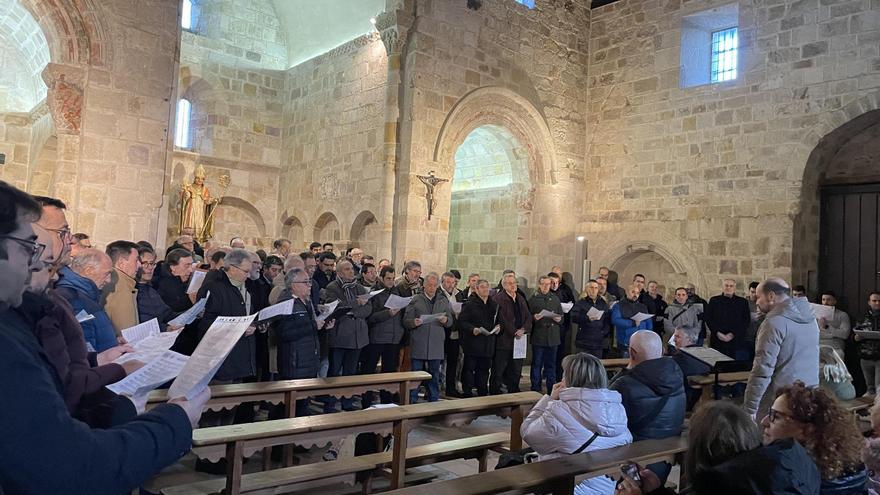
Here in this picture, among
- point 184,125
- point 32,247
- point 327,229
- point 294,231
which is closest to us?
point 32,247

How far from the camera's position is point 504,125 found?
12.1 metres

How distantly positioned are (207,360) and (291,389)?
8.37ft

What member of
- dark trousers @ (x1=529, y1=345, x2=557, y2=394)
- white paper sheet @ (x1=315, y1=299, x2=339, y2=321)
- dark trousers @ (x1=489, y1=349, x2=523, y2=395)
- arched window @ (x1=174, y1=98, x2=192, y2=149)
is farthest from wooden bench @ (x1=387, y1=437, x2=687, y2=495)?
arched window @ (x1=174, y1=98, x2=192, y2=149)

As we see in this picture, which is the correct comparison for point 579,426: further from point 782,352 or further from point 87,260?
point 87,260

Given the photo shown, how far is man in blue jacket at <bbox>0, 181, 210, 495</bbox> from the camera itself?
45.1 inches

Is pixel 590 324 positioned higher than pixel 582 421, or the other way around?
pixel 590 324

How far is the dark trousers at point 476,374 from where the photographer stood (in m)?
7.27

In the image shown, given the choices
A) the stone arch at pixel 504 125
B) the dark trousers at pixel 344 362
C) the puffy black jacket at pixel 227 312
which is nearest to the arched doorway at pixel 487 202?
the stone arch at pixel 504 125

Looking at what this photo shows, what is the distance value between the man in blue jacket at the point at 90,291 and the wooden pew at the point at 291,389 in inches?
20.1

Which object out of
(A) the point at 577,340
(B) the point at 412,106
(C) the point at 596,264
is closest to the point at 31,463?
(A) the point at 577,340

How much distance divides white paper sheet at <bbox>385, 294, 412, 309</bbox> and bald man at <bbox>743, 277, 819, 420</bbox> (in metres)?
3.09

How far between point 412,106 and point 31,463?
9.76m

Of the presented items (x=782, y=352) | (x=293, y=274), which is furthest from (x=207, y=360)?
(x=782, y=352)

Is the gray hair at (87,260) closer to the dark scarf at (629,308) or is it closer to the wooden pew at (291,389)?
the wooden pew at (291,389)
